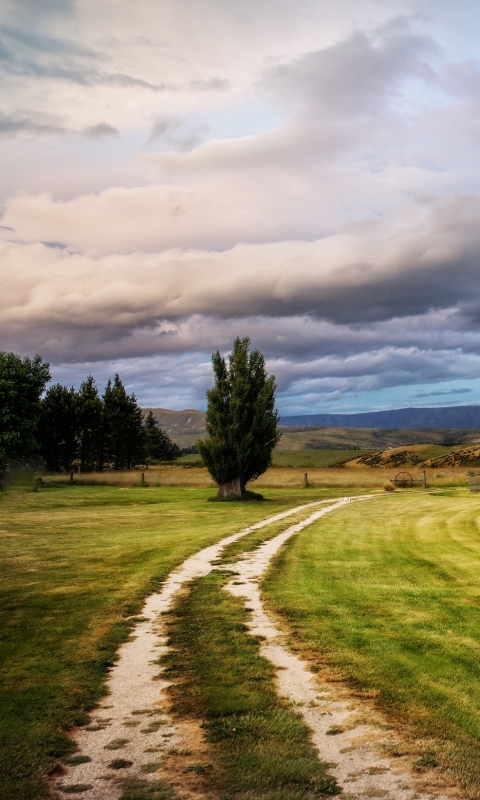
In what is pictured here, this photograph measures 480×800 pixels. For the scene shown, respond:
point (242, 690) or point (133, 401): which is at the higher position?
point (133, 401)

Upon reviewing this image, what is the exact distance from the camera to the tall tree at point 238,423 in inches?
1687

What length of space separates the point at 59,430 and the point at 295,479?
34.1 metres

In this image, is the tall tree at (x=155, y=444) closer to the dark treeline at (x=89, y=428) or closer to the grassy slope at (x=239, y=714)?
the dark treeline at (x=89, y=428)

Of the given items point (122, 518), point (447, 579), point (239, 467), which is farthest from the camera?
point (239, 467)

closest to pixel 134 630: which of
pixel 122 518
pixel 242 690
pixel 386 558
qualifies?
pixel 242 690

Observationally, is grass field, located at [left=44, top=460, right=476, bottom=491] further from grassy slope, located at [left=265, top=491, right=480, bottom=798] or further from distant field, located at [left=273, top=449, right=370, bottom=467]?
distant field, located at [left=273, top=449, right=370, bottom=467]

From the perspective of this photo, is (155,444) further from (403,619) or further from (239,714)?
(239,714)

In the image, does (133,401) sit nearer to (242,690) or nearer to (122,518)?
(122,518)

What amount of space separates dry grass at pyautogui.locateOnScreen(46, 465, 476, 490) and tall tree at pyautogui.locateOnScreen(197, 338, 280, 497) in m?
13.9

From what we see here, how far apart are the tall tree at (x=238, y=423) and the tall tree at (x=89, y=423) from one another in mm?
38134

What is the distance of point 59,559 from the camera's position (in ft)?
55.7

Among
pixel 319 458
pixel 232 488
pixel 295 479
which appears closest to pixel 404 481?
pixel 295 479

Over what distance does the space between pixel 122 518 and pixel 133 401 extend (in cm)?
5927

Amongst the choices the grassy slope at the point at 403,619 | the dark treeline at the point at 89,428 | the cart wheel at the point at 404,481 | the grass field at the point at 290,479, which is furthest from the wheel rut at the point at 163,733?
the dark treeline at the point at 89,428
